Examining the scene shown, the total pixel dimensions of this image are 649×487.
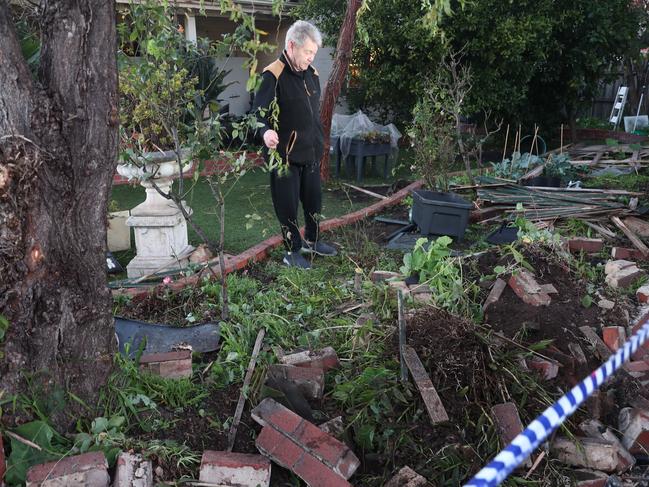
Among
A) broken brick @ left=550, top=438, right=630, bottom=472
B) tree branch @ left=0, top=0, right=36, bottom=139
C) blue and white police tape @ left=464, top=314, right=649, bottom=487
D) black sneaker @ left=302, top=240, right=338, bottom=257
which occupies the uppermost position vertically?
tree branch @ left=0, top=0, right=36, bottom=139

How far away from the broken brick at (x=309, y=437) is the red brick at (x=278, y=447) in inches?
0.8

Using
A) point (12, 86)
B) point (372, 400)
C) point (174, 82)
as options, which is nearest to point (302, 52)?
point (174, 82)

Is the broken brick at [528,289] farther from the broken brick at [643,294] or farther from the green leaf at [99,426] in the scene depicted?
the green leaf at [99,426]

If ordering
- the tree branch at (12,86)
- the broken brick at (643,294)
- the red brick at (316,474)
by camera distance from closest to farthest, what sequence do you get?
1. the tree branch at (12,86)
2. the red brick at (316,474)
3. the broken brick at (643,294)

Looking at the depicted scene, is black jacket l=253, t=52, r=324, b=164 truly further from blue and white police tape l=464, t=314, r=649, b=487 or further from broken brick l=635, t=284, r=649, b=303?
blue and white police tape l=464, t=314, r=649, b=487

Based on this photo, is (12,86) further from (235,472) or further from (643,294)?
(643,294)

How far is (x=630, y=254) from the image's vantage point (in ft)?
16.7

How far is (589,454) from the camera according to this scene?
2605 millimetres

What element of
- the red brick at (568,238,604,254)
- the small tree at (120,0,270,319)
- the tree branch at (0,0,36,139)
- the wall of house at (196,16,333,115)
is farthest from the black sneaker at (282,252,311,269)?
the wall of house at (196,16,333,115)

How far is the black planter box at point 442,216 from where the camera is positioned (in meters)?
5.59

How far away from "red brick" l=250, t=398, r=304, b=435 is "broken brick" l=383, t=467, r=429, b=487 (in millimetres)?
430

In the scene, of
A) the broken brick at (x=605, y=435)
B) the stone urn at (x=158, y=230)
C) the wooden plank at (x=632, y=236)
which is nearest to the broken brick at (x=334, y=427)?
the broken brick at (x=605, y=435)

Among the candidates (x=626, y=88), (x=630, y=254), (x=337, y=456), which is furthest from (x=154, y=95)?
(x=626, y=88)

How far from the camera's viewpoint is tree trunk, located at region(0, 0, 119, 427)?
221cm
